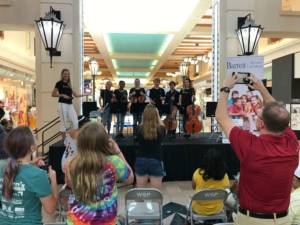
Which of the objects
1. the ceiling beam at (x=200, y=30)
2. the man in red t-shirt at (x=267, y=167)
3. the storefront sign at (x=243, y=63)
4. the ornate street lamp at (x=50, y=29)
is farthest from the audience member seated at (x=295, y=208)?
the ceiling beam at (x=200, y=30)

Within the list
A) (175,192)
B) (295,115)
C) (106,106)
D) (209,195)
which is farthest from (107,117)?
(295,115)

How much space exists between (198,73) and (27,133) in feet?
59.9

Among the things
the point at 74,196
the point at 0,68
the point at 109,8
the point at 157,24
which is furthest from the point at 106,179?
the point at 0,68

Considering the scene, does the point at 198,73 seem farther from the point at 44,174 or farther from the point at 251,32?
the point at 44,174

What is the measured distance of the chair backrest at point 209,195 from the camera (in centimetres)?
310

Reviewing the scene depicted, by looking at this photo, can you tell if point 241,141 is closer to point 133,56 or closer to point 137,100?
point 137,100

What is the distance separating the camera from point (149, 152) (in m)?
4.26

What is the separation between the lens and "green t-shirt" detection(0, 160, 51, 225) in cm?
185

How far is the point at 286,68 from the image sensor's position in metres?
10.1

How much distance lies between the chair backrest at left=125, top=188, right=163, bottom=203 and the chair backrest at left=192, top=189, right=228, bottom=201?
1.10ft

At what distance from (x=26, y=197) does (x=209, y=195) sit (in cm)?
178

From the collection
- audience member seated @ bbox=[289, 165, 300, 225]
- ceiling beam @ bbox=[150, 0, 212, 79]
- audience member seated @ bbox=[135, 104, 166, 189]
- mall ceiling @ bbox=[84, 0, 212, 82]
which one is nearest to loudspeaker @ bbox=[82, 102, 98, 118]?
mall ceiling @ bbox=[84, 0, 212, 82]

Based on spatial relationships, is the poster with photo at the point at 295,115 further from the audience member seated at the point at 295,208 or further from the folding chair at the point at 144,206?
the audience member seated at the point at 295,208

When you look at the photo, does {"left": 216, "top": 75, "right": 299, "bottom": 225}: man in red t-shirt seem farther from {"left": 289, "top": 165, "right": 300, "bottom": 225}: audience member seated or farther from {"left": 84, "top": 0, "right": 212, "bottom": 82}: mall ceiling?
{"left": 84, "top": 0, "right": 212, "bottom": 82}: mall ceiling
